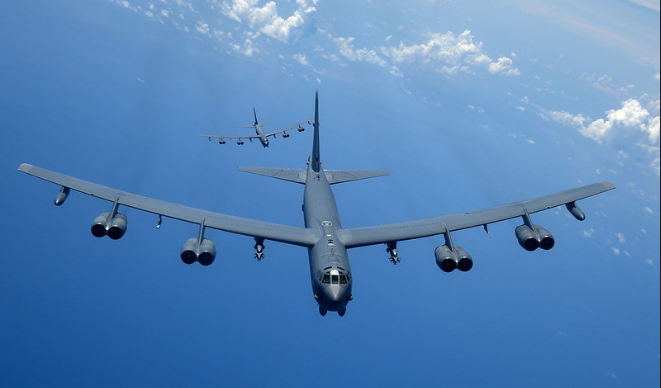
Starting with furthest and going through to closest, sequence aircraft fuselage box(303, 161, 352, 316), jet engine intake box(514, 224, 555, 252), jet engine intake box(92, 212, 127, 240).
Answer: jet engine intake box(514, 224, 555, 252) < jet engine intake box(92, 212, 127, 240) < aircraft fuselage box(303, 161, 352, 316)

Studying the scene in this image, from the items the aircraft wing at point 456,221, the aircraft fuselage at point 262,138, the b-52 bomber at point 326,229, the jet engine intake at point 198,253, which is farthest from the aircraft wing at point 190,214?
the aircraft fuselage at point 262,138

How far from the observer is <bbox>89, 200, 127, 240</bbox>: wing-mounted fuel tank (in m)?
34.8

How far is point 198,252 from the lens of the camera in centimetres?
3372

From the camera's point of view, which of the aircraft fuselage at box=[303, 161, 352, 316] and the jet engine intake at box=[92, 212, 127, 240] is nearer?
the aircraft fuselage at box=[303, 161, 352, 316]

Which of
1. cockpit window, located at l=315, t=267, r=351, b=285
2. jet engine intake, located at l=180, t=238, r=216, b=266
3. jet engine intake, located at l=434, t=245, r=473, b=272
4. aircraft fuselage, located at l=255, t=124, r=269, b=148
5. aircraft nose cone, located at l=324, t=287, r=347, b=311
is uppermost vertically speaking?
aircraft fuselage, located at l=255, t=124, r=269, b=148

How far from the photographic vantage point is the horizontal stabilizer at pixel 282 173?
48438 millimetres

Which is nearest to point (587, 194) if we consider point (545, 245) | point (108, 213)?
point (545, 245)

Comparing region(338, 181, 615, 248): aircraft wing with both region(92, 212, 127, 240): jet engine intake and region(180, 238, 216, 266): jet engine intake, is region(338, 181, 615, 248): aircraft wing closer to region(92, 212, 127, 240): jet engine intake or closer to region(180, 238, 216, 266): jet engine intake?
region(180, 238, 216, 266): jet engine intake

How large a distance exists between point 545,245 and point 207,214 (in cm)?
2785

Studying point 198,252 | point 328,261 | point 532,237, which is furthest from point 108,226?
point 532,237

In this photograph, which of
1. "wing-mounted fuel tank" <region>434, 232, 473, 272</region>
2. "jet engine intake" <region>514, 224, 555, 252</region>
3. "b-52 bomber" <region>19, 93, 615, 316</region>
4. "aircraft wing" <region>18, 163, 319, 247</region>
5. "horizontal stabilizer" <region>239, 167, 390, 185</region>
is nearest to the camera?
"b-52 bomber" <region>19, 93, 615, 316</region>

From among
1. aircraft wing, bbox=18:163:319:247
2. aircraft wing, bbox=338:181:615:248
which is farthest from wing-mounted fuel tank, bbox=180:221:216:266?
aircraft wing, bbox=338:181:615:248

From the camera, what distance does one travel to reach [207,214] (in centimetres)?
3694

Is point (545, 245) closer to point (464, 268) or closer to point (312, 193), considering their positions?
point (464, 268)
